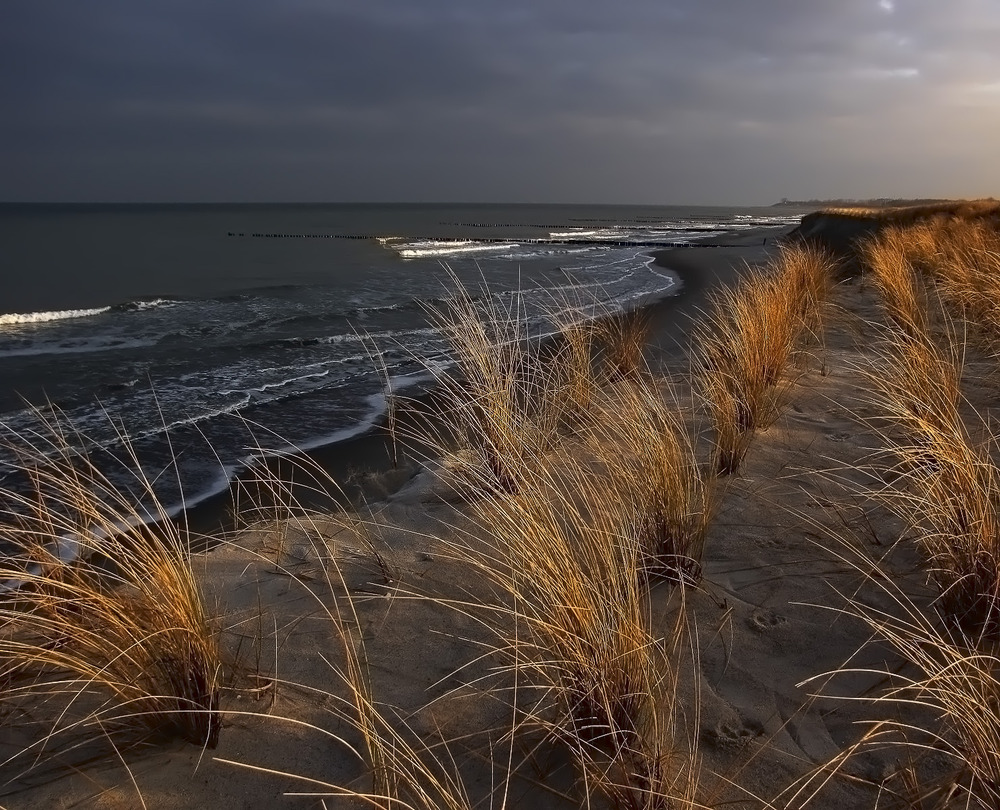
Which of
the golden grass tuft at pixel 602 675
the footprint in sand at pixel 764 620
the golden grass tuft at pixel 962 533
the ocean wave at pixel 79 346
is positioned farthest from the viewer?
the ocean wave at pixel 79 346

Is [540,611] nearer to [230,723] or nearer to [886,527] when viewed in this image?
[230,723]

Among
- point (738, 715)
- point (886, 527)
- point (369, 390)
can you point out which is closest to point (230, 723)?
point (738, 715)

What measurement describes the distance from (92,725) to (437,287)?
618 inches

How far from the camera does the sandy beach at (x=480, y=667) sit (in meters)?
1.66

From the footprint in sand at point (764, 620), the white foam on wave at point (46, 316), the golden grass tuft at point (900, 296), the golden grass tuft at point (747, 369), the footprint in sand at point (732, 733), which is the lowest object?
the footprint in sand at point (732, 733)

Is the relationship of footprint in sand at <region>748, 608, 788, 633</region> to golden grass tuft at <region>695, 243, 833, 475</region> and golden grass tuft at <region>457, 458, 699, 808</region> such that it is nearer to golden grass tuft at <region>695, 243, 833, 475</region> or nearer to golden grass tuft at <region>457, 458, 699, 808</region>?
golden grass tuft at <region>457, 458, 699, 808</region>

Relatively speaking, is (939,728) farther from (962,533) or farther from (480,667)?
(480,667)

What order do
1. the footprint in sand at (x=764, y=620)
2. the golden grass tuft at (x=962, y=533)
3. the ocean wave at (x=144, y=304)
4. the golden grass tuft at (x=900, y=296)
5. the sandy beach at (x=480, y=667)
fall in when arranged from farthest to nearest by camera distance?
the ocean wave at (x=144, y=304)
the golden grass tuft at (x=900, y=296)
the footprint in sand at (x=764, y=620)
the golden grass tuft at (x=962, y=533)
the sandy beach at (x=480, y=667)

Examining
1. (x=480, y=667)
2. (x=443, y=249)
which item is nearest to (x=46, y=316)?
(x=480, y=667)

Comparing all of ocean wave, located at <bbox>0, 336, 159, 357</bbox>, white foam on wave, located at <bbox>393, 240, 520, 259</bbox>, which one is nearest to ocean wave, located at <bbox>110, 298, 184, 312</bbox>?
ocean wave, located at <bbox>0, 336, 159, 357</bbox>

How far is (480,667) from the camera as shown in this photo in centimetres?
210

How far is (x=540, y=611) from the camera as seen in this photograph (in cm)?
190

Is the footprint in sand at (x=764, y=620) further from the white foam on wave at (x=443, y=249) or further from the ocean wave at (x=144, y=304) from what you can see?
the white foam on wave at (x=443, y=249)

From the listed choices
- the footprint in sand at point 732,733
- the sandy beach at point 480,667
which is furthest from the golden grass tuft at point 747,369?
the footprint in sand at point 732,733
